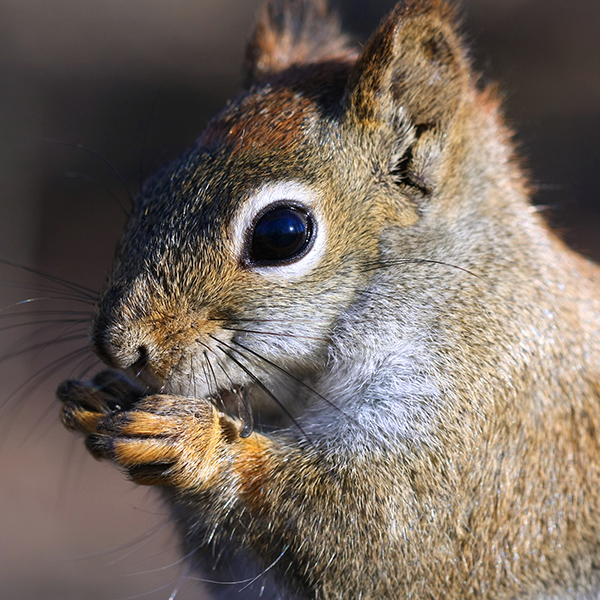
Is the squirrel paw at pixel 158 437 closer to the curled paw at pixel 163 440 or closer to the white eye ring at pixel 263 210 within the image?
the curled paw at pixel 163 440

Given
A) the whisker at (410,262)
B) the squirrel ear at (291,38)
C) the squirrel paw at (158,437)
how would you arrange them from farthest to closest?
the squirrel ear at (291,38), the whisker at (410,262), the squirrel paw at (158,437)

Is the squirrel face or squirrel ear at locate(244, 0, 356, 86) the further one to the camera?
squirrel ear at locate(244, 0, 356, 86)

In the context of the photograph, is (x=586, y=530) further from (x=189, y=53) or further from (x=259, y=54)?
(x=189, y=53)

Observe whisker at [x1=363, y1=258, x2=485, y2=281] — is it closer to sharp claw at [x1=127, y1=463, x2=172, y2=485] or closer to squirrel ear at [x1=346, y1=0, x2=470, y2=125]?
squirrel ear at [x1=346, y1=0, x2=470, y2=125]

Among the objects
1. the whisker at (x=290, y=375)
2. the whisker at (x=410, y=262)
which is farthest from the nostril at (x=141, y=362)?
the whisker at (x=410, y=262)

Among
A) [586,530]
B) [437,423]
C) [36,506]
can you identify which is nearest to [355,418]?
[437,423]

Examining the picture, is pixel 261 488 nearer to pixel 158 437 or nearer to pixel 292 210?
pixel 158 437

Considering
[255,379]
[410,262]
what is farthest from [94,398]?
[410,262]

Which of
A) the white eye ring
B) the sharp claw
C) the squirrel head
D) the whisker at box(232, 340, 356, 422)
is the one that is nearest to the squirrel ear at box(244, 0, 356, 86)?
the squirrel head
